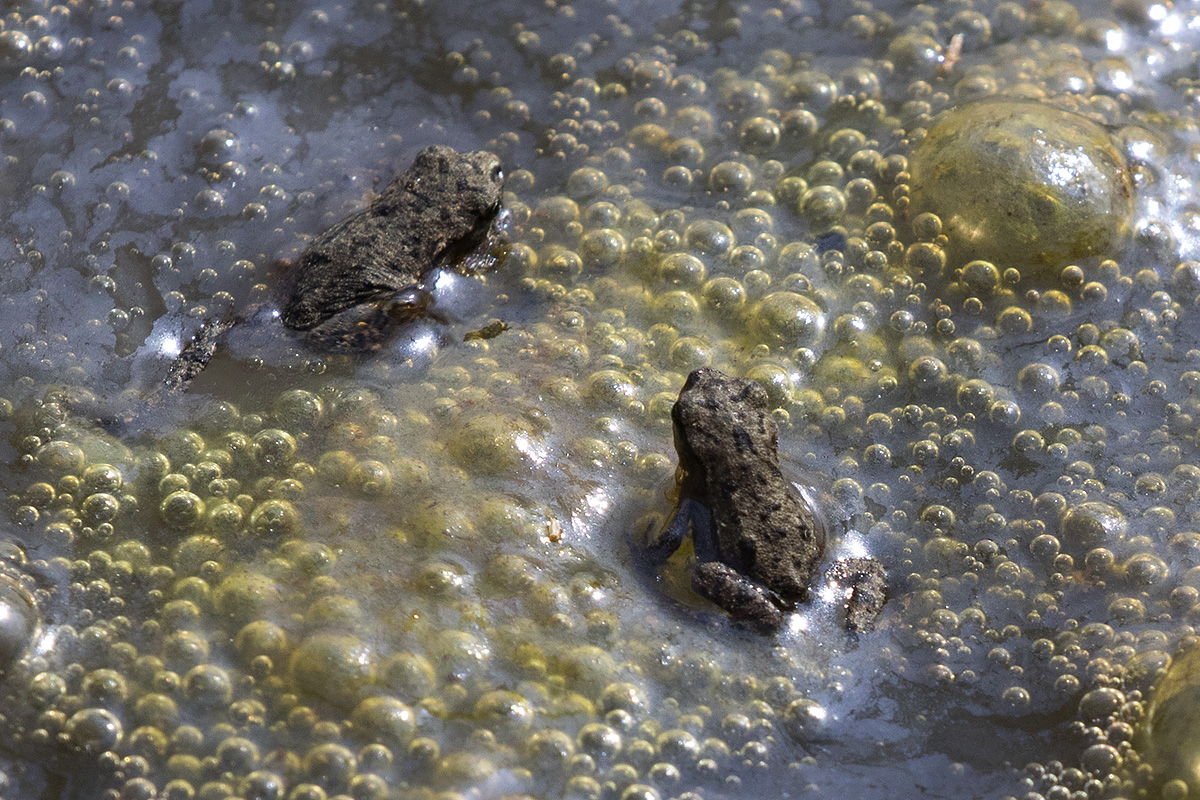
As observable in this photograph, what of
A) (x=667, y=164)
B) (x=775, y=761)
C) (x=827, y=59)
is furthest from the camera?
(x=827, y=59)

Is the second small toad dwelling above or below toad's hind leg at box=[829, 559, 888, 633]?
above

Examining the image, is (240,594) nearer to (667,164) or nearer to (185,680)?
(185,680)

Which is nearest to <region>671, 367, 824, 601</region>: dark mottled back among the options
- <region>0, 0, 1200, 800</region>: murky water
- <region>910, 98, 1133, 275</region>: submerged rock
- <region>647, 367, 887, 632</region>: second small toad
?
<region>647, 367, 887, 632</region>: second small toad

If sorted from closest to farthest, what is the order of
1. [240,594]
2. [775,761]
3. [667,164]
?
[775,761] → [240,594] → [667,164]

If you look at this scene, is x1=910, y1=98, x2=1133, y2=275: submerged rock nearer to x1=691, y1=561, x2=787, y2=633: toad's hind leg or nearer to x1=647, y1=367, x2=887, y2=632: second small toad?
x1=647, y1=367, x2=887, y2=632: second small toad

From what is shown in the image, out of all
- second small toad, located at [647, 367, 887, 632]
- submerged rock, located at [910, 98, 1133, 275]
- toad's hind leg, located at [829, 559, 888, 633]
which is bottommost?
toad's hind leg, located at [829, 559, 888, 633]

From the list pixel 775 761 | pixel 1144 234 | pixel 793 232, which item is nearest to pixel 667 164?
pixel 793 232
